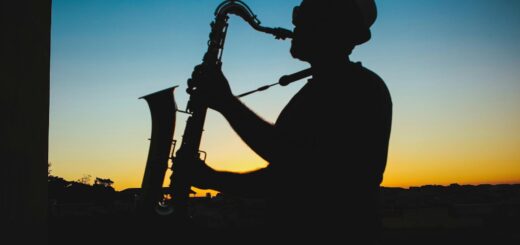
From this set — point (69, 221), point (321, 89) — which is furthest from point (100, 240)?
point (321, 89)

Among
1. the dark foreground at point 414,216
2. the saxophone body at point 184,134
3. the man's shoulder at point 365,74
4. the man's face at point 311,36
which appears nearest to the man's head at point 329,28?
the man's face at point 311,36

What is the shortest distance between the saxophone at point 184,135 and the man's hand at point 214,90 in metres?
0.14

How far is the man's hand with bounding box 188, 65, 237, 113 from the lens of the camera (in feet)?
9.16

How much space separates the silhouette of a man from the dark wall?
130cm

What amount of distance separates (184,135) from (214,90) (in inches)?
37.8

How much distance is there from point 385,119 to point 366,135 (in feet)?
0.56

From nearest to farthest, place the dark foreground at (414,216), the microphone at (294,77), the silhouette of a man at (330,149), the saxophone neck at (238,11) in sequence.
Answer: the silhouette of a man at (330,149) < the microphone at (294,77) < the saxophone neck at (238,11) < the dark foreground at (414,216)

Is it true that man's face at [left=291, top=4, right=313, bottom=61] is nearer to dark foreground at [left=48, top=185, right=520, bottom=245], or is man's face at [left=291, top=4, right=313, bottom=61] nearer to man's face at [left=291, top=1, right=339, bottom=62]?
man's face at [left=291, top=1, right=339, bottom=62]

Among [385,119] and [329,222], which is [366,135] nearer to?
[385,119]

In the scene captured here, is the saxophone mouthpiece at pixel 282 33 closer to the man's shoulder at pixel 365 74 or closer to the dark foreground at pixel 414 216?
the man's shoulder at pixel 365 74

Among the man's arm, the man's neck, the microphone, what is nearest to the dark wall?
the man's arm

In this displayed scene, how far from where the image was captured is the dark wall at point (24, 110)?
238cm

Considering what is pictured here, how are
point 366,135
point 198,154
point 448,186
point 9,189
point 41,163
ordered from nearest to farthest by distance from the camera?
point 366,135
point 9,189
point 41,163
point 198,154
point 448,186

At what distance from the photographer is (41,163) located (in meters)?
2.65
